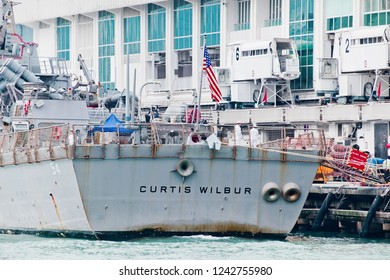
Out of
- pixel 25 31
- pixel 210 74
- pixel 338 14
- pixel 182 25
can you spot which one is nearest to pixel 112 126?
pixel 210 74

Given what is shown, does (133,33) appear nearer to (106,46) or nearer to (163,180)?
(106,46)

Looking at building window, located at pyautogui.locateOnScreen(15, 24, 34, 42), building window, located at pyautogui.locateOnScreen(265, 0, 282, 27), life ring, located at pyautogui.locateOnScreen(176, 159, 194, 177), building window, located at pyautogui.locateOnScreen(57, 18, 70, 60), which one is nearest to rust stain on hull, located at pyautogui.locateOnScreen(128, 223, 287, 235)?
life ring, located at pyautogui.locateOnScreen(176, 159, 194, 177)

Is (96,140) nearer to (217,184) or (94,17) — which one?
(217,184)

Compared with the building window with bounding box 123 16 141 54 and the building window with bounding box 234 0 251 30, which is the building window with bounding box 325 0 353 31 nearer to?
the building window with bounding box 234 0 251 30

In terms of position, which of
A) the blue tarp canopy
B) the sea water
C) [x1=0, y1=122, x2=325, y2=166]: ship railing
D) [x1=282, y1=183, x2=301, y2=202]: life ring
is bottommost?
the sea water

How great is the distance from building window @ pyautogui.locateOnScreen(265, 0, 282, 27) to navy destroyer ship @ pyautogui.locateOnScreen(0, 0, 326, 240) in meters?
37.6

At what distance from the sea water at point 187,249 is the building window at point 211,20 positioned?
1646 inches

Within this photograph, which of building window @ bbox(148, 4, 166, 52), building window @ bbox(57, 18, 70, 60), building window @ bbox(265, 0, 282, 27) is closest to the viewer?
building window @ bbox(265, 0, 282, 27)

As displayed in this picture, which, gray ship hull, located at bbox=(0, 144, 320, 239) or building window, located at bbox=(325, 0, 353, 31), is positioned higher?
building window, located at bbox=(325, 0, 353, 31)

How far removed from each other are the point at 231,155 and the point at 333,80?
3355cm

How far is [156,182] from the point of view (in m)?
48.4

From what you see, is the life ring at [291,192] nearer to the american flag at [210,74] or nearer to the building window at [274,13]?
the american flag at [210,74]

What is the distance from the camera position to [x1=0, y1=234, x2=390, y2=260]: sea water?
44406 mm
